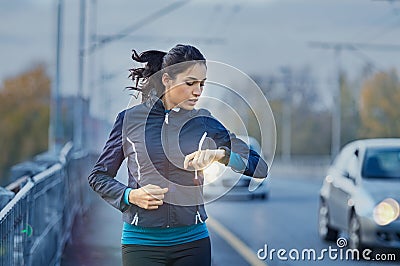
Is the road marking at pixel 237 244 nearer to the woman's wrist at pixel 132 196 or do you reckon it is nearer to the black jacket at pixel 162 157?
the black jacket at pixel 162 157

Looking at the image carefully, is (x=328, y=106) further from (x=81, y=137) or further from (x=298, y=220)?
(x=298, y=220)

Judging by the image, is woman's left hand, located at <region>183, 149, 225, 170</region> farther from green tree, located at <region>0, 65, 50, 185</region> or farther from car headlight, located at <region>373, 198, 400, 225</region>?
green tree, located at <region>0, 65, 50, 185</region>

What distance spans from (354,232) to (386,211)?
529 mm

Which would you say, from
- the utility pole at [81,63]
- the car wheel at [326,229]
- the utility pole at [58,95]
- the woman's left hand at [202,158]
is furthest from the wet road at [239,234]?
the woman's left hand at [202,158]

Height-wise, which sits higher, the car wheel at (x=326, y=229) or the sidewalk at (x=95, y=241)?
the car wheel at (x=326, y=229)

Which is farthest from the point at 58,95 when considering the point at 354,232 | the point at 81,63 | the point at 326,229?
the point at 354,232

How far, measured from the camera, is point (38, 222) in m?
8.95

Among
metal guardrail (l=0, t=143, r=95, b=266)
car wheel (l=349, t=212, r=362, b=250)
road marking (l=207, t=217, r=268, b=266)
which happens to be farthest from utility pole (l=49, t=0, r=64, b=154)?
car wheel (l=349, t=212, r=362, b=250)

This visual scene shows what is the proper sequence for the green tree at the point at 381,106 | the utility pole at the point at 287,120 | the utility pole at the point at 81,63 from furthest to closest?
1. the utility pole at the point at 287,120
2. the green tree at the point at 381,106
3. the utility pole at the point at 81,63

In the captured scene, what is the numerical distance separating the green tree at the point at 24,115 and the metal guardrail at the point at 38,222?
80668mm

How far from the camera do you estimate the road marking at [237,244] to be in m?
11.6

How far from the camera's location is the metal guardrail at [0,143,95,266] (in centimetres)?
612

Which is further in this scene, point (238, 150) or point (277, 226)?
point (277, 226)

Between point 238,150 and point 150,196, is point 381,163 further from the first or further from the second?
point 150,196
